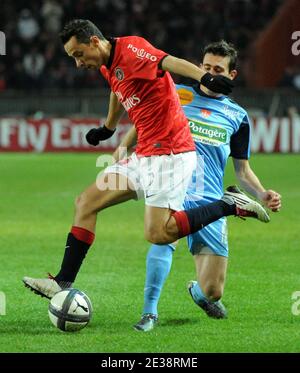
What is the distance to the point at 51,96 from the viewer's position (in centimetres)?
2289

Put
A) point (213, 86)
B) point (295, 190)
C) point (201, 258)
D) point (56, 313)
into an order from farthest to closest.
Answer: point (295, 190) → point (201, 258) → point (56, 313) → point (213, 86)

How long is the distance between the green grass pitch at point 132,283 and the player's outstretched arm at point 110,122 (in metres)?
1.25

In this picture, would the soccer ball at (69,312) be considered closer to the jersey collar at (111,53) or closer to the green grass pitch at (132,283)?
the green grass pitch at (132,283)

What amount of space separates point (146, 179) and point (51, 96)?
55.1ft

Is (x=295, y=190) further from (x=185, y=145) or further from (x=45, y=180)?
(x=185, y=145)

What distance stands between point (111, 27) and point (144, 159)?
19567mm

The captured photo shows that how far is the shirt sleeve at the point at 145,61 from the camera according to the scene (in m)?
6.27

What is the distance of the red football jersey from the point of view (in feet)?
20.7

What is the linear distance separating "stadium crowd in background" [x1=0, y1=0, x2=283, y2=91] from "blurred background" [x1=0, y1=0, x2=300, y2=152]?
25mm

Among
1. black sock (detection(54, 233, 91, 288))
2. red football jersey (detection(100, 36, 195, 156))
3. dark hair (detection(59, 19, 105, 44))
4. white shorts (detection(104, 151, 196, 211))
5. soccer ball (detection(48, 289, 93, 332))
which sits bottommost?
soccer ball (detection(48, 289, 93, 332))

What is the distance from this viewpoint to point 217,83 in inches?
229

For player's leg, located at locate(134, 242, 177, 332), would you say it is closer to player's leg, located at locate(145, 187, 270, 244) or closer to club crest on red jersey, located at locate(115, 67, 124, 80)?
player's leg, located at locate(145, 187, 270, 244)

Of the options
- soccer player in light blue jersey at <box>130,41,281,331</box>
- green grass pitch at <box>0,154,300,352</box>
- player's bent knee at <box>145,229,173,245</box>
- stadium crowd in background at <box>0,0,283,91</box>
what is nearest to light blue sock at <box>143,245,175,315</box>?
A: soccer player in light blue jersey at <box>130,41,281,331</box>
